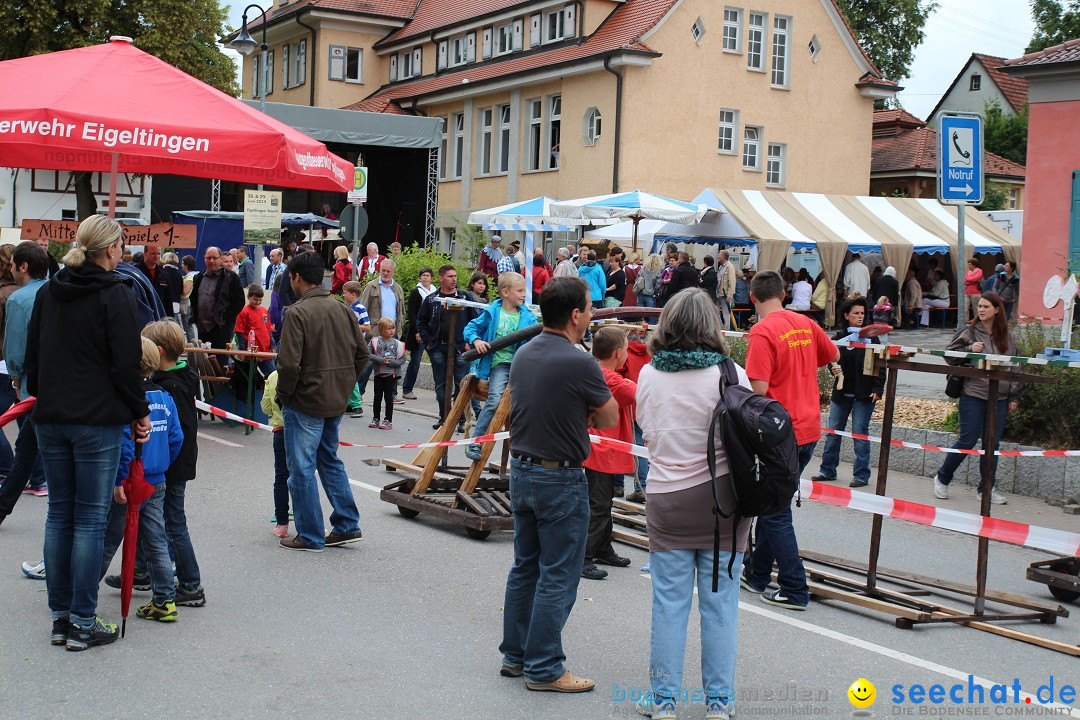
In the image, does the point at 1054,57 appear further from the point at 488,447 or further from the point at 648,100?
the point at 488,447

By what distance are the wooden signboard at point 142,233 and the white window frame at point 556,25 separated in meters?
25.9

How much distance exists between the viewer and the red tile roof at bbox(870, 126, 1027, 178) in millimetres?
45781

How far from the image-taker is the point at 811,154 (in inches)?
1490

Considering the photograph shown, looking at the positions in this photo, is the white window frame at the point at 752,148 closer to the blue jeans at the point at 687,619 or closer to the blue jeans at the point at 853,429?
the blue jeans at the point at 853,429

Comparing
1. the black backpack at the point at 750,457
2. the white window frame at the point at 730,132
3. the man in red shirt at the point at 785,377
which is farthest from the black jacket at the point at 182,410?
the white window frame at the point at 730,132

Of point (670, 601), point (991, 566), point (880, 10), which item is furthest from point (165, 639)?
point (880, 10)

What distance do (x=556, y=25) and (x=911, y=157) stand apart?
1553cm

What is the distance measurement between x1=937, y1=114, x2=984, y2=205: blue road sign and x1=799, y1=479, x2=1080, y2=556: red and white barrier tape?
4038mm

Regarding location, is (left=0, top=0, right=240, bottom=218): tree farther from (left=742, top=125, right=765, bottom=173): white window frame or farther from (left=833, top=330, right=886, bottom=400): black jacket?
(left=833, top=330, right=886, bottom=400): black jacket

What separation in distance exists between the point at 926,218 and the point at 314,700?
100 feet

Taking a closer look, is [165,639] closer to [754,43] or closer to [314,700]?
[314,700]

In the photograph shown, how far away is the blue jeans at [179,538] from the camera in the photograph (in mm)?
6586

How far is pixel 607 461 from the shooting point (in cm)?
777

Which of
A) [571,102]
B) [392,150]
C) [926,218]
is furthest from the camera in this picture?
[392,150]
